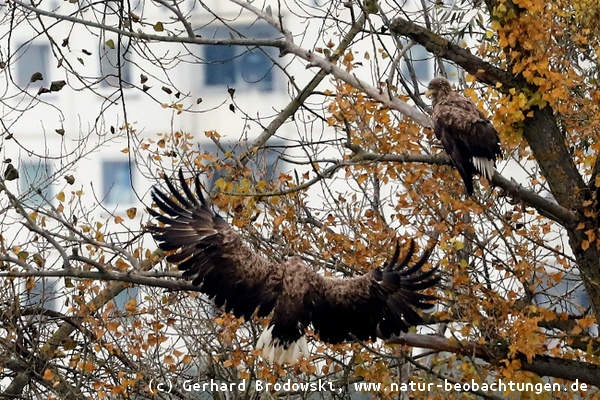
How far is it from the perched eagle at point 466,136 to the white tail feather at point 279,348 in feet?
4.10

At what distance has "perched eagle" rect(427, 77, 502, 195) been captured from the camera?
554 cm

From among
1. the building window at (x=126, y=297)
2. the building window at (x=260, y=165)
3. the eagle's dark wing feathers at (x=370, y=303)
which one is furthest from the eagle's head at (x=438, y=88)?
the building window at (x=126, y=297)

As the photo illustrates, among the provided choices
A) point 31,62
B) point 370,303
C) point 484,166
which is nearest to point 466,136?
point 484,166

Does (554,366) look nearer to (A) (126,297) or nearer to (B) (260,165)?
(B) (260,165)

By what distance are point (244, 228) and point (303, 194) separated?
0.84 metres

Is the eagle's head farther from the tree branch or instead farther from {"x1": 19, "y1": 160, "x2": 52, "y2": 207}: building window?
{"x1": 19, "y1": 160, "x2": 52, "y2": 207}: building window

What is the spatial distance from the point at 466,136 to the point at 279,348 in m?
1.60

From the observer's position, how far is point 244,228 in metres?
6.20

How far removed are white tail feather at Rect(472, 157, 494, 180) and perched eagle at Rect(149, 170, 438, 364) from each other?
0.57 m

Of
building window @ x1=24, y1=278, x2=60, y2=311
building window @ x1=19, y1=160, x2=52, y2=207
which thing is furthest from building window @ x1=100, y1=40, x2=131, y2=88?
building window @ x1=24, y1=278, x2=60, y2=311

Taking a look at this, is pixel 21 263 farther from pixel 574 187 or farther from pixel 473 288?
pixel 574 187

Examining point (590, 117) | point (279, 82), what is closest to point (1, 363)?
point (590, 117)

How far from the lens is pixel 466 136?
5.71m

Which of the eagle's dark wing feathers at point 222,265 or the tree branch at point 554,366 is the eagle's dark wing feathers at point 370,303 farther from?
the tree branch at point 554,366
